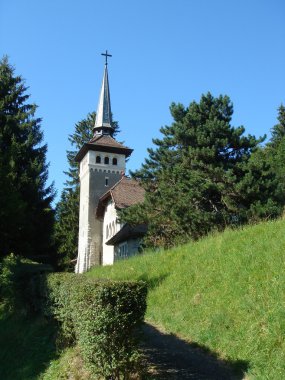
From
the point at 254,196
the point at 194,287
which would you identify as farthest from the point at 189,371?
the point at 254,196

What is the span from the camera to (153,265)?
14.4 m

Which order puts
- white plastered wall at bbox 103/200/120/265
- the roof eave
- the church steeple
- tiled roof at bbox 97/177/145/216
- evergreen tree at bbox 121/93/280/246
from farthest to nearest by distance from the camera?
the church steeple < the roof eave < white plastered wall at bbox 103/200/120/265 < tiled roof at bbox 97/177/145/216 < evergreen tree at bbox 121/93/280/246

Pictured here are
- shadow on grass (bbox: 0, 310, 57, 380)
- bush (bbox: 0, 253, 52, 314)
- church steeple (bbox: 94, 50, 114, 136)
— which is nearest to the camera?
shadow on grass (bbox: 0, 310, 57, 380)

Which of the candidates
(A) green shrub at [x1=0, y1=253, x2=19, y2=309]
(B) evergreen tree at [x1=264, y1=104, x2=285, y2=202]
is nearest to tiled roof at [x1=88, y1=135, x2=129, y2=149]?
(B) evergreen tree at [x1=264, y1=104, x2=285, y2=202]

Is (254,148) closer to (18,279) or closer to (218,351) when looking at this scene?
(18,279)

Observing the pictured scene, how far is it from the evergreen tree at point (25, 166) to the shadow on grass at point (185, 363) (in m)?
16.1

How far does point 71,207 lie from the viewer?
4812 centimetres

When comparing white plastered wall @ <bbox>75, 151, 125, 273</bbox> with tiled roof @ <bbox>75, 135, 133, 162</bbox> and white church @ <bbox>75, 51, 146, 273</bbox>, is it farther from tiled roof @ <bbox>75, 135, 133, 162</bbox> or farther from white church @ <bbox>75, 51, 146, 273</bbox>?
tiled roof @ <bbox>75, 135, 133, 162</bbox>

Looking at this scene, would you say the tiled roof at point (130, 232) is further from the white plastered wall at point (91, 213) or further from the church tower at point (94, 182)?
the church tower at point (94, 182)

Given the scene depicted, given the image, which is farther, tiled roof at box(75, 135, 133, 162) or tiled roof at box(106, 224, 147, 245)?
tiled roof at box(75, 135, 133, 162)

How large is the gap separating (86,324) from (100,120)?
4203 cm

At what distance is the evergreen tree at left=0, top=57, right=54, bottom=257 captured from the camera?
24.8 meters

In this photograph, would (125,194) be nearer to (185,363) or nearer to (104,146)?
(104,146)

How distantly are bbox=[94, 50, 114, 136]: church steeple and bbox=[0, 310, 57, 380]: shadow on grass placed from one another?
3498 cm
